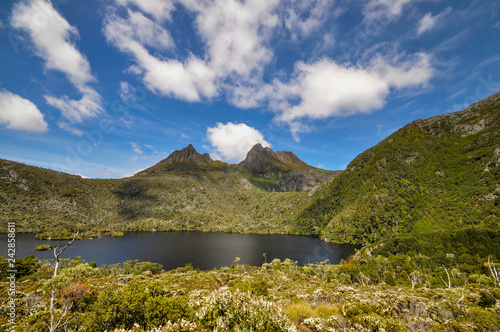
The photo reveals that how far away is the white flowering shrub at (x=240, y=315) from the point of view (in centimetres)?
982

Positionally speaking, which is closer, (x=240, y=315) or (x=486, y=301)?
(x=240, y=315)

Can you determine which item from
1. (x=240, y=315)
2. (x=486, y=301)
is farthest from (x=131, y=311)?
(x=486, y=301)

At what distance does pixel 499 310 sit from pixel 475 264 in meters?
102

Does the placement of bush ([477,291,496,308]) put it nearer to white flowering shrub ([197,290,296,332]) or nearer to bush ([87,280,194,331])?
white flowering shrub ([197,290,296,332])

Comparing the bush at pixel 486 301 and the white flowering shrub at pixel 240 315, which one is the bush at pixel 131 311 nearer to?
the white flowering shrub at pixel 240 315

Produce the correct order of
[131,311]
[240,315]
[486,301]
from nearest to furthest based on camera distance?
[240,315]
[131,311]
[486,301]

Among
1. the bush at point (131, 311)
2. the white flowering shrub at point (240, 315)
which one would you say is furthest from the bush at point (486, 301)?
the bush at point (131, 311)

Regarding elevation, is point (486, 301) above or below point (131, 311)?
below

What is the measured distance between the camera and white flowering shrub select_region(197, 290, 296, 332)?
982cm

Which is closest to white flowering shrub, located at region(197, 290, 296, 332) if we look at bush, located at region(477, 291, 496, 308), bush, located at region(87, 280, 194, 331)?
bush, located at region(87, 280, 194, 331)

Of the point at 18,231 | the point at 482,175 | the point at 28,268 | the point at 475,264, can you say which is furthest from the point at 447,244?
the point at 18,231

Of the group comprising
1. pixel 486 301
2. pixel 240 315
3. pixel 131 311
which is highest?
pixel 240 315

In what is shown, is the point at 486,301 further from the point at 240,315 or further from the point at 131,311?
the point at 131,311

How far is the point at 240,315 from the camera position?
1052cm
